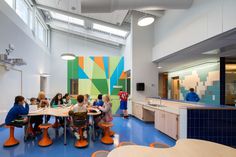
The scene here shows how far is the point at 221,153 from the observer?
1353 mm

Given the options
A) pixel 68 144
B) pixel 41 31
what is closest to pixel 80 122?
pixel 68 144

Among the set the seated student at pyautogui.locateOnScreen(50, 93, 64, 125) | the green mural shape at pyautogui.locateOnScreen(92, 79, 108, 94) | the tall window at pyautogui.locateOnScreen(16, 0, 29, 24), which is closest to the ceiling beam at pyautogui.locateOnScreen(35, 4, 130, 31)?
the tall window at pyautogui.locateOnScreen(16, 0, 29, 24)

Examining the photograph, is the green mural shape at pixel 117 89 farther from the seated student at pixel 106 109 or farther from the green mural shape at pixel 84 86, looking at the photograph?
the seated student at pixel 106 109

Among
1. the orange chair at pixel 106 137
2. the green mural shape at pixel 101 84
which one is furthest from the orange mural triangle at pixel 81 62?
the orange chair at pixel 106 137

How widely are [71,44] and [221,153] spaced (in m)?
10.2

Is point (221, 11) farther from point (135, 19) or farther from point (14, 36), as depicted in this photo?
point (14, 36)

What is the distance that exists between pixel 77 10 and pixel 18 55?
3.00 m

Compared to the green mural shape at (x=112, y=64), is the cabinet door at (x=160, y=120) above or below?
below

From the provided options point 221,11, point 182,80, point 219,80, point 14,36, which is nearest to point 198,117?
point 221,11

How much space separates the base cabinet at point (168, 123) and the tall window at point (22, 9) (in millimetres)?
6597

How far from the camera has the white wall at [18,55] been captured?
4660mm

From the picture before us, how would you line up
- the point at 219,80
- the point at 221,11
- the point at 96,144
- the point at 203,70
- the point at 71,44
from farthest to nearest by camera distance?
the point at 71,44, the point at 203,70, the point at 219,80, the point at 96,144, the point at 221,11

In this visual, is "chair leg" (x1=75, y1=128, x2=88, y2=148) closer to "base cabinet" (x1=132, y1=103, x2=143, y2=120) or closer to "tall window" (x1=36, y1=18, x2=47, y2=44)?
"base cabinet" (x1=132, y1=103, x2=143, y2=120)

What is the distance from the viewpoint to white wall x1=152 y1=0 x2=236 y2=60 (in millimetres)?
2816
